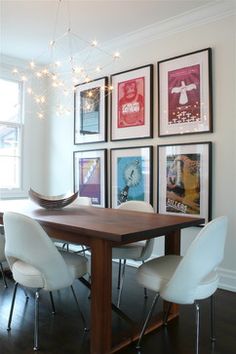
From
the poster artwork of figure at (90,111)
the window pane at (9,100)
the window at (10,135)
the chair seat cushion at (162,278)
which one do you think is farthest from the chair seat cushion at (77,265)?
the window pane at (9,100)

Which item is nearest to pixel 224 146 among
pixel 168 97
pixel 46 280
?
pixel 168 97

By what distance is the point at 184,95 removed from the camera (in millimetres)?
3348

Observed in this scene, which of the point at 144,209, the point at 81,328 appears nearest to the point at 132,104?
the point at 144,209

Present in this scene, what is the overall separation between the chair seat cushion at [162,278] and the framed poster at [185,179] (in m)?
1.23

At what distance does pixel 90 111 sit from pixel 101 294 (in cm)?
298

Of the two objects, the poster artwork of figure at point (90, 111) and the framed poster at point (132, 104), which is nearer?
the framed poster at point (132, 104)

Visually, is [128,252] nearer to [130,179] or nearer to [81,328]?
[81,328]

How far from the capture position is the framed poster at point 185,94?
3.17 m

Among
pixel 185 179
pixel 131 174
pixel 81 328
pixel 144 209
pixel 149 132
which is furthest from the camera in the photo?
pixel 131 174

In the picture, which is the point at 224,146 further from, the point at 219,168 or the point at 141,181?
the point at 141,181

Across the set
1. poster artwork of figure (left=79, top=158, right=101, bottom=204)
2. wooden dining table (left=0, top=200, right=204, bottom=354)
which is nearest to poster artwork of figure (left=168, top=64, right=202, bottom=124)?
poster artwork of figure (left=79, top=158, right=101, bottom=204)

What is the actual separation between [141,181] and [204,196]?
0.82 metres

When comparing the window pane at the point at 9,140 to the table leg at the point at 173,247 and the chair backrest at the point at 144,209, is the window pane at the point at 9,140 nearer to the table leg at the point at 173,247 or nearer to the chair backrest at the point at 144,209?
the chair backrest at the point at 144,209

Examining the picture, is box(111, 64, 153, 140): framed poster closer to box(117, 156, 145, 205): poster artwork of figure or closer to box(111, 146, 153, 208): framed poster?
box(111, 146, 153, 208): framed poster
